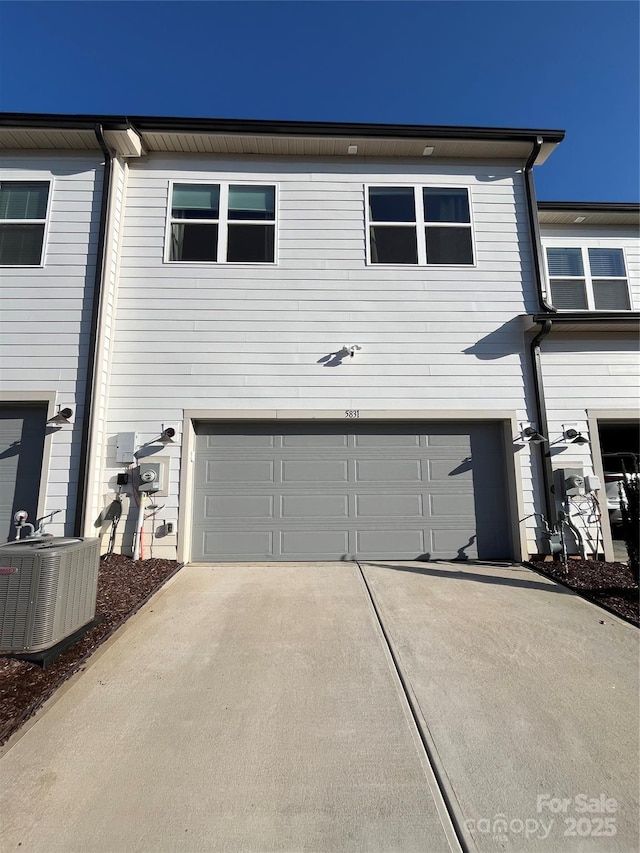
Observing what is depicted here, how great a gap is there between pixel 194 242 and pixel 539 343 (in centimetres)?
591

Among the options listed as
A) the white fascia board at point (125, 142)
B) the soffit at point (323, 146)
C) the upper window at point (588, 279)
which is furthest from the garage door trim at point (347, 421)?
the soffit at point (323, 146)

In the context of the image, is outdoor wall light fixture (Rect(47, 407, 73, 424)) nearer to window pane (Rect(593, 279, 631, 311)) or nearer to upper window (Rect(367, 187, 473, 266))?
upper window (Rect(367, 187, 473, 266))

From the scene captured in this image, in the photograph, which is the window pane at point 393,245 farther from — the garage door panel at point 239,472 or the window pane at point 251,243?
the garage door panel at point 239,472

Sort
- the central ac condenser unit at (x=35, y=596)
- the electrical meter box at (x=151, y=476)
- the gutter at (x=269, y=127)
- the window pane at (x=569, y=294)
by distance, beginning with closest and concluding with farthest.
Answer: the central ac condenser unit at (x=35, y=596) → the electrical meter box at (x=151, y=476) → the gutter at (x=269, y=127) → the window pane at (x=569, y=294)

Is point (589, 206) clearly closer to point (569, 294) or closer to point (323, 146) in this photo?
point (569, 294)

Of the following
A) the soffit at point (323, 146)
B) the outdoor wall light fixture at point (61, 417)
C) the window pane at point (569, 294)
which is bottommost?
the outdoor wall light fixture at point (61, 417)

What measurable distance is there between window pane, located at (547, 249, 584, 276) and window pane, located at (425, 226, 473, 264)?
2323 millimetres

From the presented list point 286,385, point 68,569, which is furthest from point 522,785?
point 286,385

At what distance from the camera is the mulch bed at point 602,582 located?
4.44m

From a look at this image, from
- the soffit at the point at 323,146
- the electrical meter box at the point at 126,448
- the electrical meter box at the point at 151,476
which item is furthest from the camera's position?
the soffit at the point at 323,146

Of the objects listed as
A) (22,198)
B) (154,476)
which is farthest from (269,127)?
(154,476)

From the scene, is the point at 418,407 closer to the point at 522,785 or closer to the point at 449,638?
the point at 449,638

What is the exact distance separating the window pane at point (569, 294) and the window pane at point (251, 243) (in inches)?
215

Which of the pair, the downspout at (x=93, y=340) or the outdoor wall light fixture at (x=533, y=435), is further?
the outdoor wall light fixture at (x=533, y=435)
